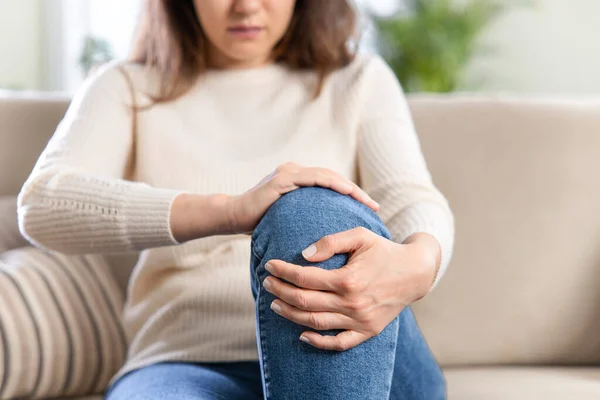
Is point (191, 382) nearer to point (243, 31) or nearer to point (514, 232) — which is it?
point (243, 31)

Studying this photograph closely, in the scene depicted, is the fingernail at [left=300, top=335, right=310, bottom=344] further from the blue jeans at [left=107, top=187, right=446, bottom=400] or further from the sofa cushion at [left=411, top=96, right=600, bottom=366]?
the sofa cushion at [left=411, top=96, right=600, bottom=366]

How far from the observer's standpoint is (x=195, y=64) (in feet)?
4.42

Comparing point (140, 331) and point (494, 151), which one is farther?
point (494, 151)

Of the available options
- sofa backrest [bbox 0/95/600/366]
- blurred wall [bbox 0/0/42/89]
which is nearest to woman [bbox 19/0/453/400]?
sofa backrest [bbox 0/95/600/366]

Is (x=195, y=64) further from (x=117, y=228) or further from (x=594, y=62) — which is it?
(x=594, y=62)

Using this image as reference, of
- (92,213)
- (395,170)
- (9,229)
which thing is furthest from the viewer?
(9,229)

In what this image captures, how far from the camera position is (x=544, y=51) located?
11.4 ft

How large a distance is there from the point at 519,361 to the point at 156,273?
686 millimetres

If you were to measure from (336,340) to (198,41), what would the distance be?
75 cm

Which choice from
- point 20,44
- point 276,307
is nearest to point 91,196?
point 276,307

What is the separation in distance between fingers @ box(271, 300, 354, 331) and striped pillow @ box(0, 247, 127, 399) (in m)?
0.55

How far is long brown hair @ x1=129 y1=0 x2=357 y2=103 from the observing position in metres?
1.33

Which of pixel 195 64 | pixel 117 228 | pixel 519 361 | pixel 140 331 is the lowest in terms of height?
pixel 519 361

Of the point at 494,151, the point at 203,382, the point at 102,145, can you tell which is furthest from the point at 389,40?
the point at 203,382
